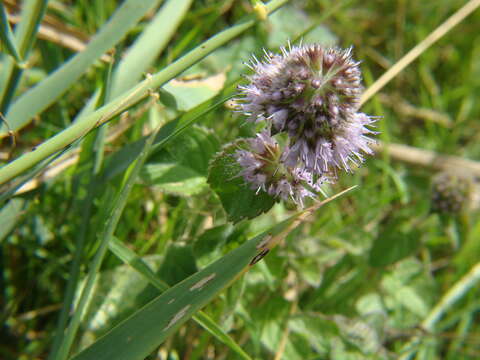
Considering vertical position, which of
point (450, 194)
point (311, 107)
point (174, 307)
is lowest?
point (450, 194)

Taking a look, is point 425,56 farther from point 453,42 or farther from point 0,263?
point 0,263

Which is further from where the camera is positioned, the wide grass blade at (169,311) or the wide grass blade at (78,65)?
the wide grass blade at (78,65)

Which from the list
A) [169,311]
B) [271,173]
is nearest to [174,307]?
[169,311]

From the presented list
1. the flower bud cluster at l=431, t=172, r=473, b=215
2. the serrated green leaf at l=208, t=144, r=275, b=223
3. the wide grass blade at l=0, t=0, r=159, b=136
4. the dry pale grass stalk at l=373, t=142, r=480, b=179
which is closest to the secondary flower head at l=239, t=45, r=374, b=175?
the serrated green leaf at l=208, t=144, r=275, b=223

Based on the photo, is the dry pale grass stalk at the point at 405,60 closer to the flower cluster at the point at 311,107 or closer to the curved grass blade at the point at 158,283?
the flower cluster at the point at 311,107

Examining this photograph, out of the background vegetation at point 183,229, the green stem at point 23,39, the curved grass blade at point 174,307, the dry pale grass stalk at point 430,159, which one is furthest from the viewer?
the dry pale grass stalk at point 430,159

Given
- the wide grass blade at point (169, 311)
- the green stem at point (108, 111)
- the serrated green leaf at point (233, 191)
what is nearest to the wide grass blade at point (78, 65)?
the green stem at point (108, 111)

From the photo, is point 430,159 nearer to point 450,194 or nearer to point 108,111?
point 450,194
